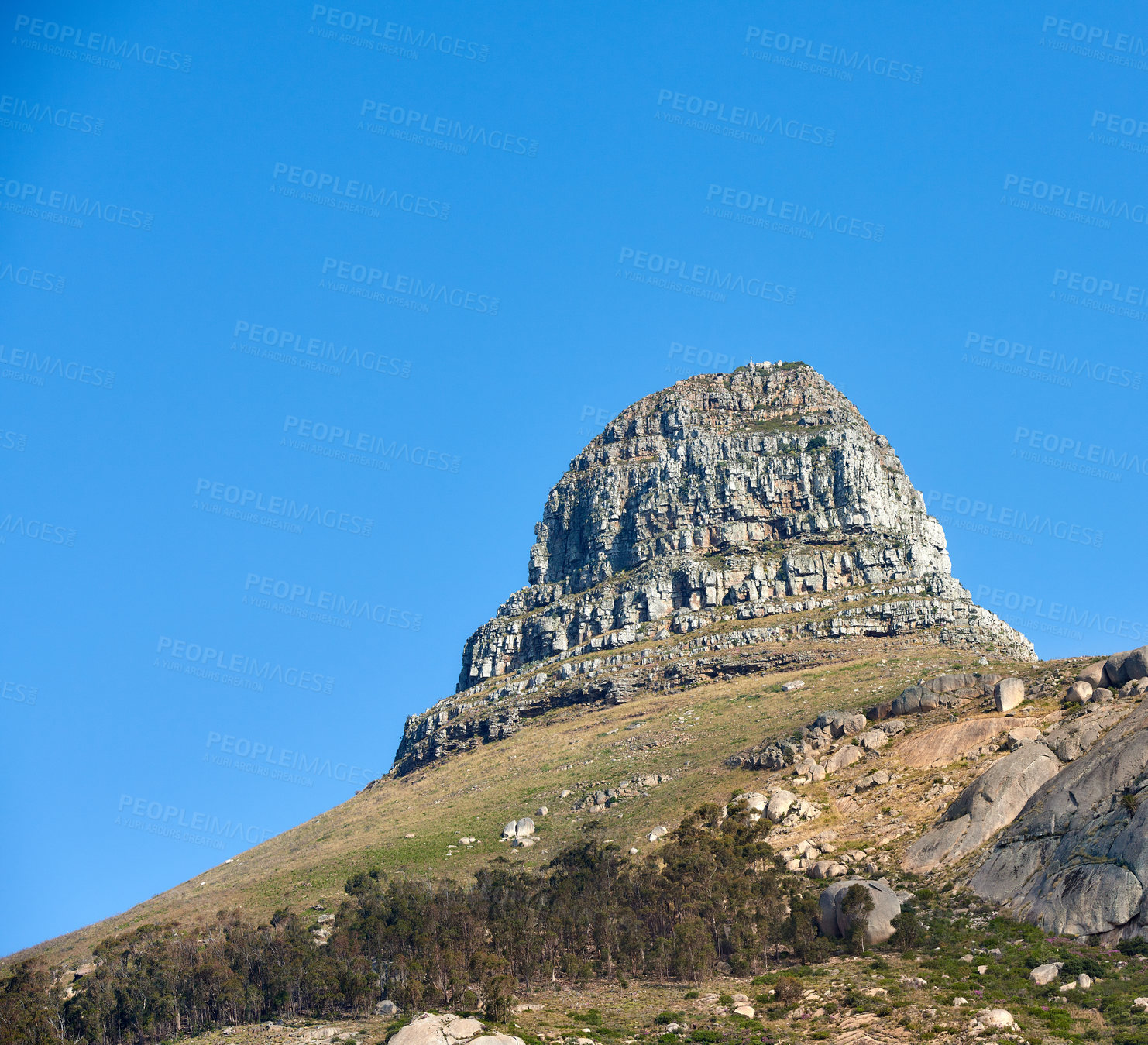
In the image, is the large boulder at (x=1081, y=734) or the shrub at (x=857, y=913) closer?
the shrub at (x=857, y=913)

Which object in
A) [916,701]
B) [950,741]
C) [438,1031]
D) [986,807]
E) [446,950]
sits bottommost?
[438,1031]

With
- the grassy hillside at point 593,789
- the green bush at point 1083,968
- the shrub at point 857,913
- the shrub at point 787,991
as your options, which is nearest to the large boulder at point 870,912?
the shrub at point 857,913

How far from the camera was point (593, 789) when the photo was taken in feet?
415

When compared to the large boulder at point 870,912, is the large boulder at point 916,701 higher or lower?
higher

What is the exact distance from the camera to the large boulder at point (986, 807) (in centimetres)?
7575

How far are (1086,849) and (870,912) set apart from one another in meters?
12.8

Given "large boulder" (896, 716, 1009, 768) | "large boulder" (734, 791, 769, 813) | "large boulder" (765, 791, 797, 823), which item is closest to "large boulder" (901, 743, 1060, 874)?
"large boulder" (896, 716, 1009, 768)

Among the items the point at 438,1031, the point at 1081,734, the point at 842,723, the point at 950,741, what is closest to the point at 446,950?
the point at 438,1031

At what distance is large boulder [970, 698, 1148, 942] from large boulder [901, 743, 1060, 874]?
1.62 metres

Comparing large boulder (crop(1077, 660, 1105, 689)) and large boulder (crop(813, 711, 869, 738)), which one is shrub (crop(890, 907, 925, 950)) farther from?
large boulder (crop(813, 711, 869, 738))

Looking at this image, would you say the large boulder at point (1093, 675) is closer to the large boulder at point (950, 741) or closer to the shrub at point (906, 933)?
the large boulder at point (950, 741)

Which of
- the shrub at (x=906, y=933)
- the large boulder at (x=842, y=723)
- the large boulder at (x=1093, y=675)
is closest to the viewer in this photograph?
the shrub at (x=906, y=933)

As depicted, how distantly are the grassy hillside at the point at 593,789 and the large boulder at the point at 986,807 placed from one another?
310 centimetres

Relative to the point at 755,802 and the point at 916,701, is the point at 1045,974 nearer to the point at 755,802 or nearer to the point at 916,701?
the point at 755,802
